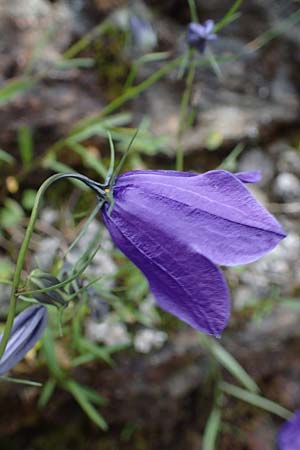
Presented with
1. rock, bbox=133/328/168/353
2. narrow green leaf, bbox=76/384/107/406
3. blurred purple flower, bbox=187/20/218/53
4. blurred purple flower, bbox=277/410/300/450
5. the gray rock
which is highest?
blurred purple flower, bbox=187/20/218/53

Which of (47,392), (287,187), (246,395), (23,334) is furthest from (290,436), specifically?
(23,334)

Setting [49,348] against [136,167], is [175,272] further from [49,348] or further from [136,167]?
[136,167]

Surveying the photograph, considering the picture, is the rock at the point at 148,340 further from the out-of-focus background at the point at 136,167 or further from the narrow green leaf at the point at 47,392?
the narrow green leaf at the point at 47,392

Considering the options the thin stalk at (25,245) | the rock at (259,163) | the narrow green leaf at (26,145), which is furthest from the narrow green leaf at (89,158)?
the thin stalk at (25,245)

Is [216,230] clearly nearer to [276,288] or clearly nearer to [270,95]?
[276,288]

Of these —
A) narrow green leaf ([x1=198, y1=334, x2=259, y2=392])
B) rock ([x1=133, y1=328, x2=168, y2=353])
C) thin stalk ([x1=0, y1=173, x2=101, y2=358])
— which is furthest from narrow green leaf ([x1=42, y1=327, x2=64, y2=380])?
thin stalk ([x1=0, y1=173, x2=101, y2=358])

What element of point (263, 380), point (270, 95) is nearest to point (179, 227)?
point (263, 380)

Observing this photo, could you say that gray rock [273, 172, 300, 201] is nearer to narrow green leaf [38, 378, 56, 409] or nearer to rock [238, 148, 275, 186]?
rock [238, 148, 275, 186]
